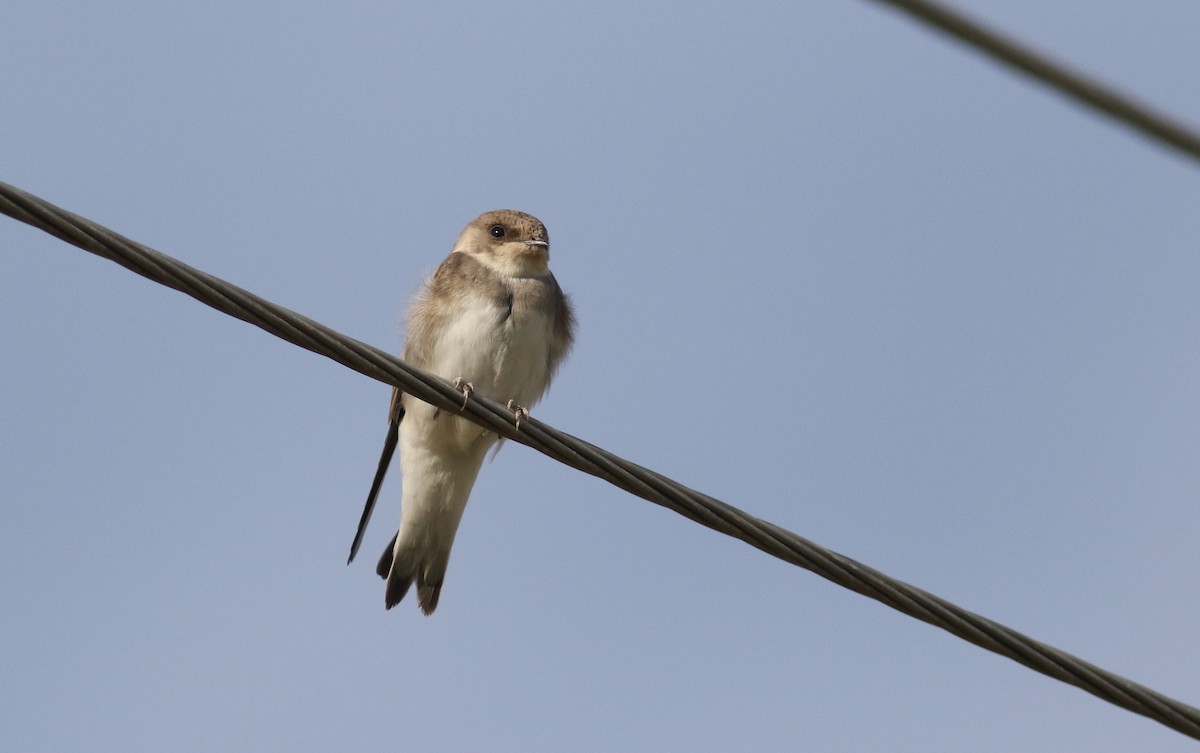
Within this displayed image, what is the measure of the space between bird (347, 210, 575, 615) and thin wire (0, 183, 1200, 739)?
2.79 metres

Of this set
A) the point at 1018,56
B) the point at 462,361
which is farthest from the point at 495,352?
the point at 1018,56

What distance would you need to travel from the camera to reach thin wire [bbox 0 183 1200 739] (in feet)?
11.7

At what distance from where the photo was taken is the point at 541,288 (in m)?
7.44

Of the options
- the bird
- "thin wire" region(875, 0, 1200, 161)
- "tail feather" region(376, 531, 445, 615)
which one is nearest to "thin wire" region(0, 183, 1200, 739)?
"thin wire" region(875, 0, 1200, 161)

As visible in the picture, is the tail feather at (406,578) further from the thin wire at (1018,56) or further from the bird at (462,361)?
the thin wire at (1018,56)

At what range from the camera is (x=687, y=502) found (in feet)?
13.2

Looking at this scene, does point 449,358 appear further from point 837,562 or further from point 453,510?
point 837,562

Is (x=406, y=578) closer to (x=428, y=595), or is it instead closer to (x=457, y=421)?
(x=428, y=595)

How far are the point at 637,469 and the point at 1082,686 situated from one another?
1.33 metres

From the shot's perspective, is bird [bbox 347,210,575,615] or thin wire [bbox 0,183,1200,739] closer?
thin wire [bbox 0,183,1200,739]

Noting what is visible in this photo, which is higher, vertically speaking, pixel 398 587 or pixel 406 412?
pixel 406 412

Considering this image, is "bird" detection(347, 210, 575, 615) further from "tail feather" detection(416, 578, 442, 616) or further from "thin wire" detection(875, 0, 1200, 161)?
"thin wire" detection(875, 0, 1200, 161)

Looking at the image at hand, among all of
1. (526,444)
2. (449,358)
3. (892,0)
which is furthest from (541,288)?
(892,0)

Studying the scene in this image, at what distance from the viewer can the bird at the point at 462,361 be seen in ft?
23.3
